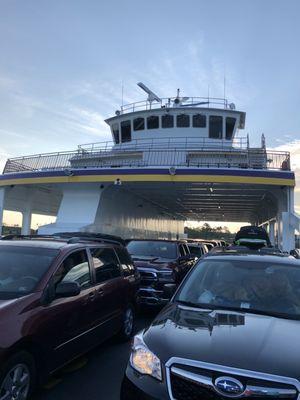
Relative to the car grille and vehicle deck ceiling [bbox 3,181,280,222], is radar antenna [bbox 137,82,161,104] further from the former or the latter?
the car grille

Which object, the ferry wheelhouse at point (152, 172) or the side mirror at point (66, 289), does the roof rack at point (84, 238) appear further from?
the ferry wheelhouse at point (152, 172)

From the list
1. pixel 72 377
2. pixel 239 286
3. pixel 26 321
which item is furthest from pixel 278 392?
pixel 72 377

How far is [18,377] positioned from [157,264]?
6568 millimetres

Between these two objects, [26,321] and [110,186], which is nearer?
[26,321]

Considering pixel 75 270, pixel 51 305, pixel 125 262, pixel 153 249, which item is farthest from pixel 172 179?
pixel 51 305

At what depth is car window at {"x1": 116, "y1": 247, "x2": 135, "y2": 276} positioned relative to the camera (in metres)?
7.49

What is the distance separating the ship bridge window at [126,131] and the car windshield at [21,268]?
856 inches

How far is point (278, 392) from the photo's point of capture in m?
2.82

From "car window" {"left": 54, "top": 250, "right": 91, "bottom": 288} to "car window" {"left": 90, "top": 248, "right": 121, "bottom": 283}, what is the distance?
0.96 ft

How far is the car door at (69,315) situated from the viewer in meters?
4.61

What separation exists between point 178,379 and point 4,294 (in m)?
2.16

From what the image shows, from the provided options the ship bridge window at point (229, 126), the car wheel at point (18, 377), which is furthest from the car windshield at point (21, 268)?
the ship bridge window at point (229, 126)

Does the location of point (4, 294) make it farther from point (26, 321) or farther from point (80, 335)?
point (80, 335)

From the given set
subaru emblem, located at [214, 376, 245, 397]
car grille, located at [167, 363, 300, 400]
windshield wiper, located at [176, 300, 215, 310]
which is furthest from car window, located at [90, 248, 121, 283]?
subaru emblem, located at [214, 376, 245, 397]
